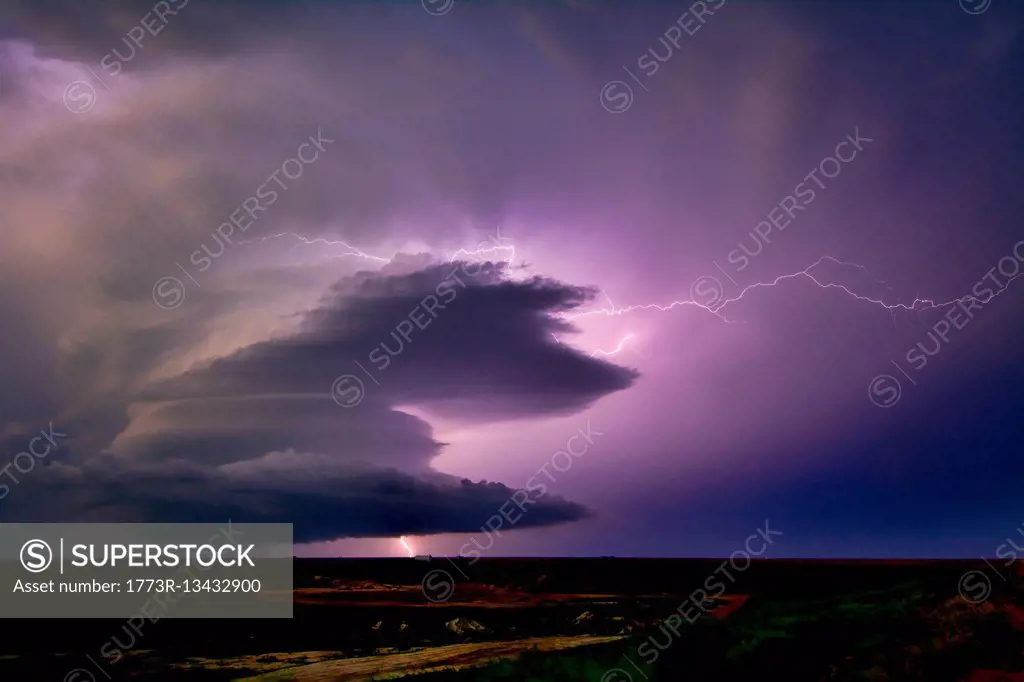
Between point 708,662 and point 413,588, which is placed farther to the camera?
point 413,588

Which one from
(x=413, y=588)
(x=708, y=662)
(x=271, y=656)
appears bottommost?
(x=708, y=662)

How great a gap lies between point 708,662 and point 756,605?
0.66 metres

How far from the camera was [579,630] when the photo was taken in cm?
641

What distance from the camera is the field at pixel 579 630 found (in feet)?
20.0

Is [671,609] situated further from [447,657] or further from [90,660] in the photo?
[90,660]

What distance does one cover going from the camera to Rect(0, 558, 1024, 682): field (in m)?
6.11

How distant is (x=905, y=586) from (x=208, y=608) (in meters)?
5.92

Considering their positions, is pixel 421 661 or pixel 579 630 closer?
pixel 421 661

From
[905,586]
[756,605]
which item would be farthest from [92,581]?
[905,586]

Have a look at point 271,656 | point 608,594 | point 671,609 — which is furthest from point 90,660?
point 671,609

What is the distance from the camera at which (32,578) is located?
258 inches

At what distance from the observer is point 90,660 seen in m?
6.20

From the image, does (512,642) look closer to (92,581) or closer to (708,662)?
(708,662)

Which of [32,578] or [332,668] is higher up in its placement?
[32,578]
